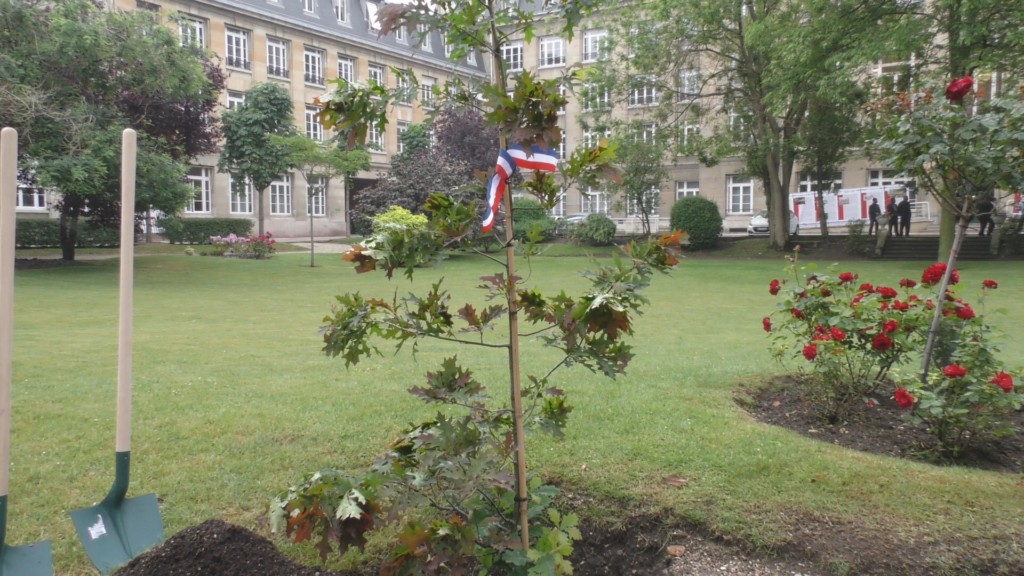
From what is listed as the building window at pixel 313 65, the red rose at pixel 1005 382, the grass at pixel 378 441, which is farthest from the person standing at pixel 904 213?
the building window at pixel 313 65

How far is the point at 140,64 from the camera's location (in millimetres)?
18031

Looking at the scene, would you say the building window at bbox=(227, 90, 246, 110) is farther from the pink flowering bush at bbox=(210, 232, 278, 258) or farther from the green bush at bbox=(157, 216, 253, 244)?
the pink flowering bush at bbox=(210, 232, 278, 258)

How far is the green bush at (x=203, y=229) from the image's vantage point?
3095 centimetres

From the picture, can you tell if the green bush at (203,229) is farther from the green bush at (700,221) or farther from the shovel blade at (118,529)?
the shovel blade at (118,529)

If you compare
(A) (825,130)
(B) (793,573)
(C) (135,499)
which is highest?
(A) (825,130)

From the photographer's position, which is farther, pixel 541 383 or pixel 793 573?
pixel 793 573

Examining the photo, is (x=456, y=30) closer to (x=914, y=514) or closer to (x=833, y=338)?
(x=914, y=514)

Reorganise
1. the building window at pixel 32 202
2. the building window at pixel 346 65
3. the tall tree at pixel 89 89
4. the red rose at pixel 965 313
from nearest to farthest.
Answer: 1. the red rose at pixel 965 313
2. the tall tree at pixel 89 89
3. the building window at pixel 32 202
4. the building window at pixel 346 65

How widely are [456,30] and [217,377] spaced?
16.5 feet

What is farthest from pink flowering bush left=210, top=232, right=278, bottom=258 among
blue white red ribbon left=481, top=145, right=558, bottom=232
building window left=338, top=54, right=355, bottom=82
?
blue white red ribbon left=481, top=145, right=558, bottom=232

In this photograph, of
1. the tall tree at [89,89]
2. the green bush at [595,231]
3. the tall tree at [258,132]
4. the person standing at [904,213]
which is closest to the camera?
the tall tree at [89,89]

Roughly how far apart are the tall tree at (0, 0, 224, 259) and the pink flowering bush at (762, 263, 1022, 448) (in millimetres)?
15830

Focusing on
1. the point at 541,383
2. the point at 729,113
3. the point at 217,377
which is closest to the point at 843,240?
the point at 729,113

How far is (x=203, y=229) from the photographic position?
106 feet
